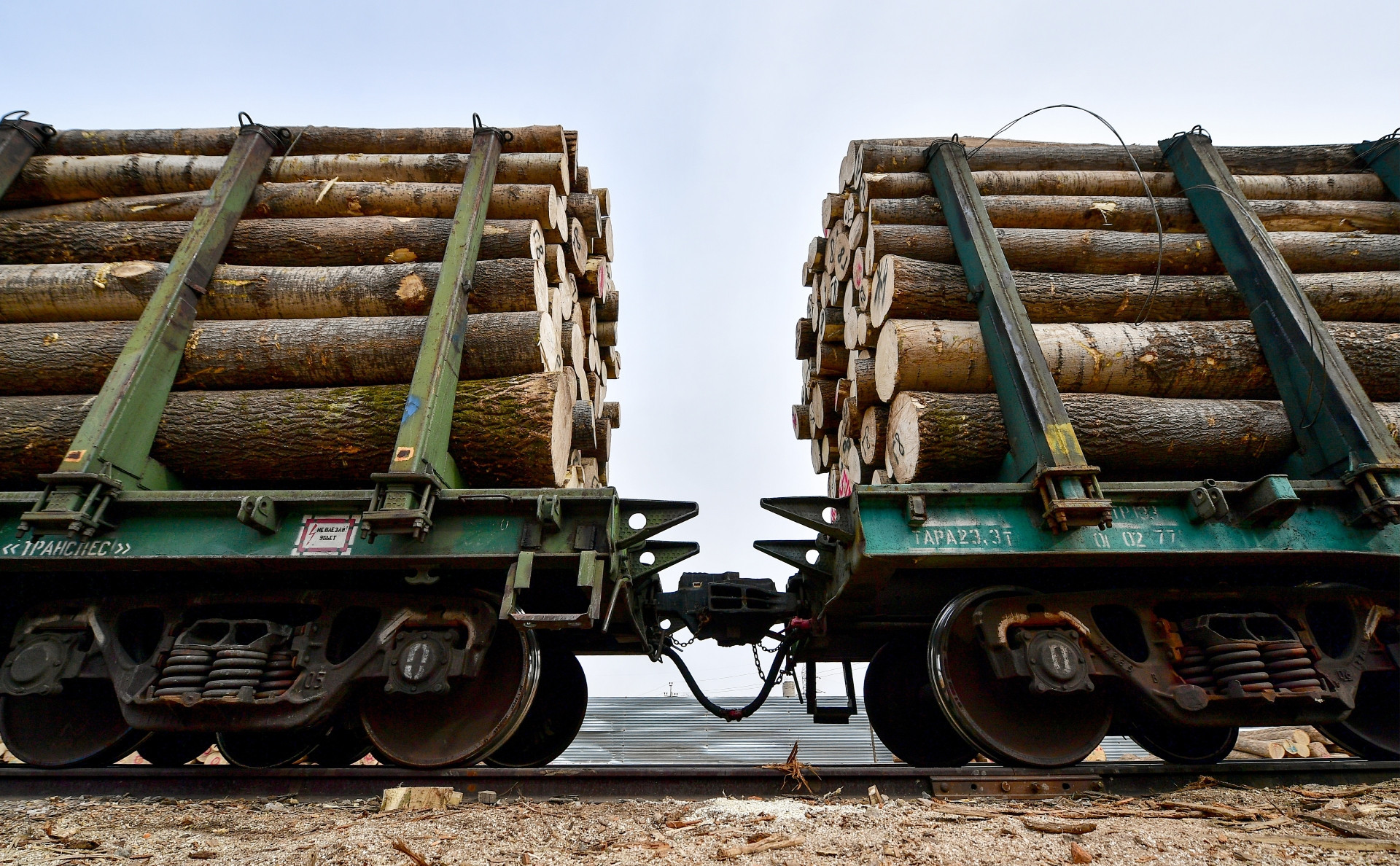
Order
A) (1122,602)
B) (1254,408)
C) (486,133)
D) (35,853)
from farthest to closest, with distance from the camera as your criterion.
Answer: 1. (486,133)
2. (1254,408)
3. (1122,602)
4. (35,853)

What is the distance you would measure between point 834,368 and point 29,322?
21.7ft

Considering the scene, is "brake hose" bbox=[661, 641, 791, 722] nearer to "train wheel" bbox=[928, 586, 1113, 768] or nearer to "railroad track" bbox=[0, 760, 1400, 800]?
"railroad track" bbox=[0, 760, 1400, 800]

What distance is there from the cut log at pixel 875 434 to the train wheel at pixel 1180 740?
7.45ft

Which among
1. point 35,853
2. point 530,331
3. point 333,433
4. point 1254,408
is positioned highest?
point 530,331

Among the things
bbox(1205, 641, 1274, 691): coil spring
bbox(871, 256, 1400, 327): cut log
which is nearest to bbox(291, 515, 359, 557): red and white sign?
bbox(871, 256, 1400, 327): cut log

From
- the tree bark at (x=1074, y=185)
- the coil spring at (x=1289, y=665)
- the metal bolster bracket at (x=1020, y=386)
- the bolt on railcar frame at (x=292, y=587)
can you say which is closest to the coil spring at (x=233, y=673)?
the bolt on railcar frame at (x=292, y=587)

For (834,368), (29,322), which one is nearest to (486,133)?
(29,322)

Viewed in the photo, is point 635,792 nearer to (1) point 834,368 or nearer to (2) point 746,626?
(2) point 746,626

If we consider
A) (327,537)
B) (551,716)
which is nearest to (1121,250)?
(551,716)

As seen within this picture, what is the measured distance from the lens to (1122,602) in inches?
140

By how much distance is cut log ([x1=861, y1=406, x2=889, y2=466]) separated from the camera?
15.9 feet

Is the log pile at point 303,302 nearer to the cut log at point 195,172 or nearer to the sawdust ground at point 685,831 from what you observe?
the cut log at point 195,172

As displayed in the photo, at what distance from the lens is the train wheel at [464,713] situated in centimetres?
345

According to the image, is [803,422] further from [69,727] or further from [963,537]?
[69,727]
